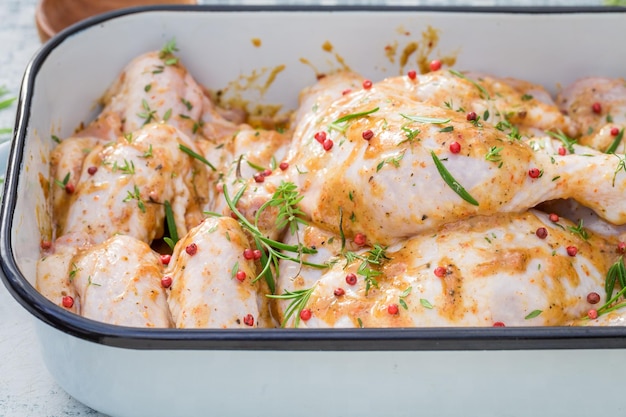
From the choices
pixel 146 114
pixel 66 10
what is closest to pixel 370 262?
pixel 146 114

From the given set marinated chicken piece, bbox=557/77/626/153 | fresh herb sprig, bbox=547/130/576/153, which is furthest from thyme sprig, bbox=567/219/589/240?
marinated chicken piece, bbox=557/77/626/153

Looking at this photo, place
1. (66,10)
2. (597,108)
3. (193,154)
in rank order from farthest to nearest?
(66,10) < (597,108) < (193,154)

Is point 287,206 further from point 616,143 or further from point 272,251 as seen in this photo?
point 616,143

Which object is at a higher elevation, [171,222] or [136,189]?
[136,189]

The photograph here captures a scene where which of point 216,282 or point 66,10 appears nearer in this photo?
point 216,282

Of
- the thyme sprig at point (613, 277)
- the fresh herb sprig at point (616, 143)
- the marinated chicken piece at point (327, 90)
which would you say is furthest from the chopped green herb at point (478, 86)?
the thyme sprig at point (613, 277)

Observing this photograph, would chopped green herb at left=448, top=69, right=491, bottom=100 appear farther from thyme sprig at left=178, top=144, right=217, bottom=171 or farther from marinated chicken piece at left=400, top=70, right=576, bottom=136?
thyme sprig at left=178, top=144, right=217, bottom=171

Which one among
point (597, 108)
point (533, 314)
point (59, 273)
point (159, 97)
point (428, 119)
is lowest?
point (59, 273)
